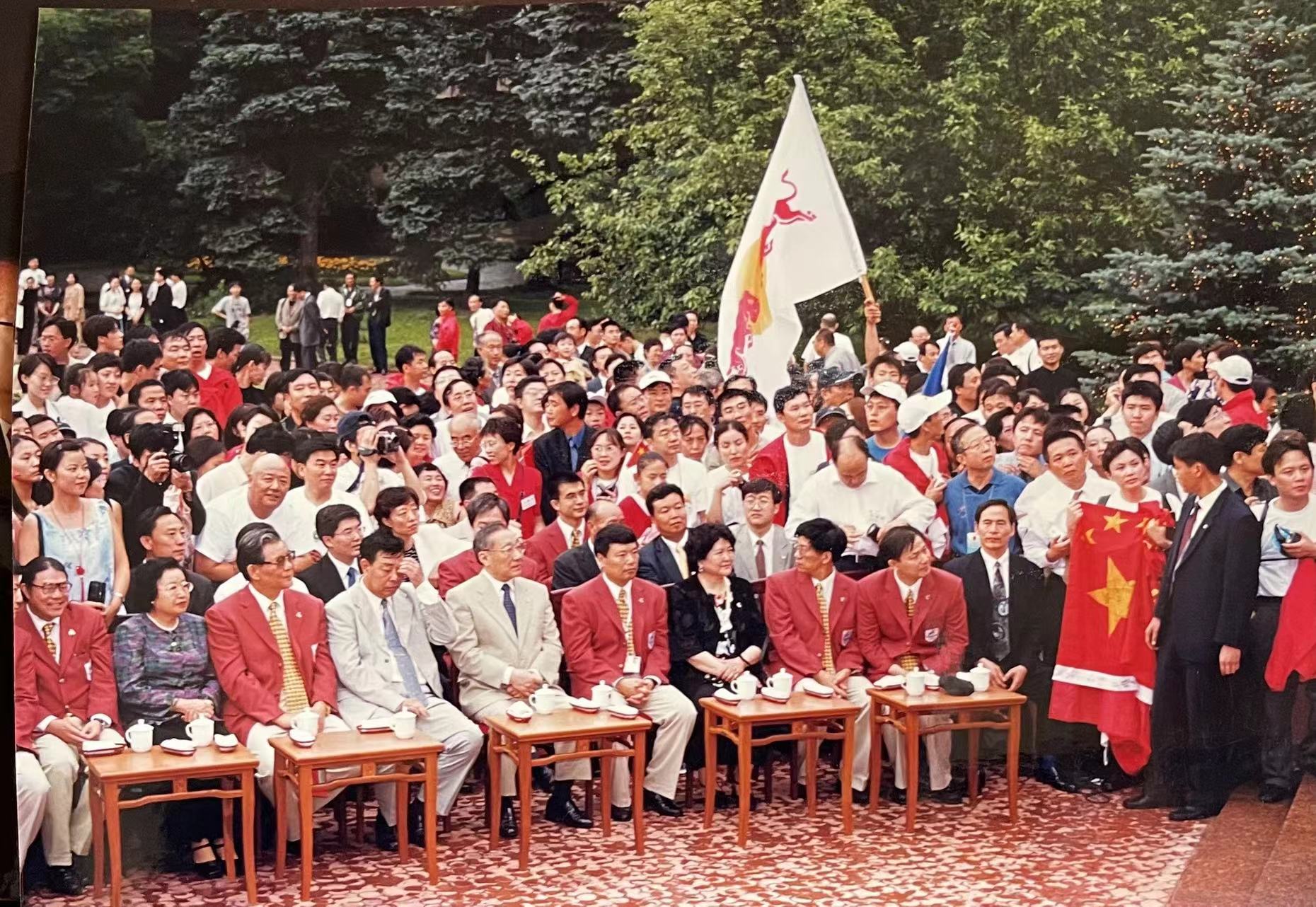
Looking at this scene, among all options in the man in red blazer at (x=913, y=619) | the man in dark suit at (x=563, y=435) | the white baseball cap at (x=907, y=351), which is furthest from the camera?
the white baseball cap at (x=907, y=351)

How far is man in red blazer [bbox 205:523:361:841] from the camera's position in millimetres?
5906

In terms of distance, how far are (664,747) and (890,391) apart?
1.63m

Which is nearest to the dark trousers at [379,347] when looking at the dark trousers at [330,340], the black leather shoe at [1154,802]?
the dark trousers at [330,340]

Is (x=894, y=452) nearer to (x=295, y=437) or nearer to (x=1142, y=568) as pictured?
(x=1142, y=568)

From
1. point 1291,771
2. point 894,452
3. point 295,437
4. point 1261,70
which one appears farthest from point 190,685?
point 1261,70

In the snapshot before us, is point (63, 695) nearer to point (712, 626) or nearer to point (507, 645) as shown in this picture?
point (507, 645)

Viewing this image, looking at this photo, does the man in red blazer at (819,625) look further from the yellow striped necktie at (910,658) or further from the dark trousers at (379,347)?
the dark trousers at (379,347)

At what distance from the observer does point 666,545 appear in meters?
6.52

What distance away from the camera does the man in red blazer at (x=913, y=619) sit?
648 centimetres

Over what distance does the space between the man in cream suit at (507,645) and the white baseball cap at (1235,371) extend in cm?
254

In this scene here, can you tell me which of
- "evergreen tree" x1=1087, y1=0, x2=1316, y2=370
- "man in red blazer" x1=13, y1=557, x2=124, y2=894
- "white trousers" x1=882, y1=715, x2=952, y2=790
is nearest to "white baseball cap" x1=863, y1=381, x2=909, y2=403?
"evergreen tree" x1=1087, y1=0, x2=1316, y2=370

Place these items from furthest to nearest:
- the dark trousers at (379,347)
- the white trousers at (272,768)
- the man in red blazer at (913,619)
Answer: the dark trousers at (379,347) < the man in red blazer at (913,619) < the white trousers at (272,768)

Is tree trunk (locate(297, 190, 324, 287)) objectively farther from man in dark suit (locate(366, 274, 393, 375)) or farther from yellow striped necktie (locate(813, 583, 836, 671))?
yellow striped necktie (locate(813, 583, 836, 671))

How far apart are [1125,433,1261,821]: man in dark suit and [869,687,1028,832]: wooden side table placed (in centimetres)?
52
